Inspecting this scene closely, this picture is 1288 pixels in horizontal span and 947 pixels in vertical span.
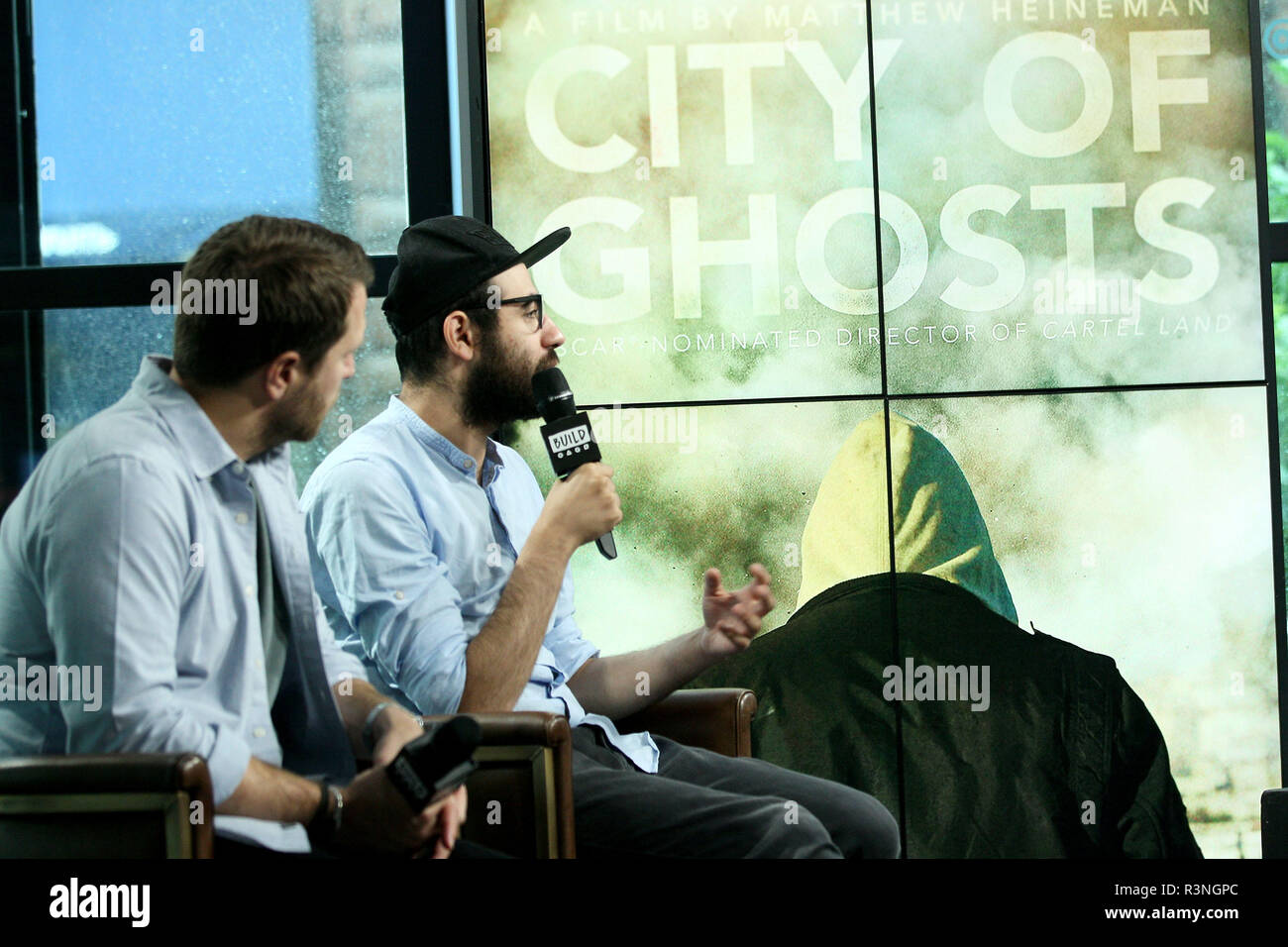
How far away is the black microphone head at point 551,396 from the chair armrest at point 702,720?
1.89 ft

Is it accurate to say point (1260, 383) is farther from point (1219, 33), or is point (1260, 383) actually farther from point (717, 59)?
A: point (717, 59)

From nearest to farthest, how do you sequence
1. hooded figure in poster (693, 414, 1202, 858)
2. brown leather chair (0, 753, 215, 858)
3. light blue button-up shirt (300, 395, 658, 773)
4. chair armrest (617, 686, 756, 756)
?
brown leather chair (0, 753, 215, 858) → light blue button-up shirt (300, 395, 658, 773) → chair armrest (617, 686, 756, 756) → hooded figure in poster (693, 414, 1202, 858)

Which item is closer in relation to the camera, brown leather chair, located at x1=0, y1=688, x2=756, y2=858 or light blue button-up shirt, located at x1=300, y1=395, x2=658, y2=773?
brown leather chair, located at x1=0, y1=688, x2=756, y2=858

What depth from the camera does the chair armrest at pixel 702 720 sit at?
2.23m

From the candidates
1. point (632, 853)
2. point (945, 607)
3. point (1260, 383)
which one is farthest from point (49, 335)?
point (1260, 383)

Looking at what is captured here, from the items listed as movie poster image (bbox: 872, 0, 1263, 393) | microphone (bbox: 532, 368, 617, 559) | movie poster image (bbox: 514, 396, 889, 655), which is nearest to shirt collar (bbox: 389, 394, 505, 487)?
microphone (bbox: 532, 368, 617, 559)

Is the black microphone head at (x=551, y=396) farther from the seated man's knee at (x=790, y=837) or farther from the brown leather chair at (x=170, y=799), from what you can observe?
the seated man's knee at (x=790, y=837)

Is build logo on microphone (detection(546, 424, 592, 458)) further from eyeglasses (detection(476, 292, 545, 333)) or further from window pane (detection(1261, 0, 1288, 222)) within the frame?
window pane (detection(1261, 0, 1288, 222))

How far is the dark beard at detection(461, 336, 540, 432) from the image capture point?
85.7 inches

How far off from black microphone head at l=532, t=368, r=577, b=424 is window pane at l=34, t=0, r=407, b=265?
86 centimetres

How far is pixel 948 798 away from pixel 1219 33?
6.50 feet

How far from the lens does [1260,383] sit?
288 centimetres

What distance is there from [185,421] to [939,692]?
6.39 ft
